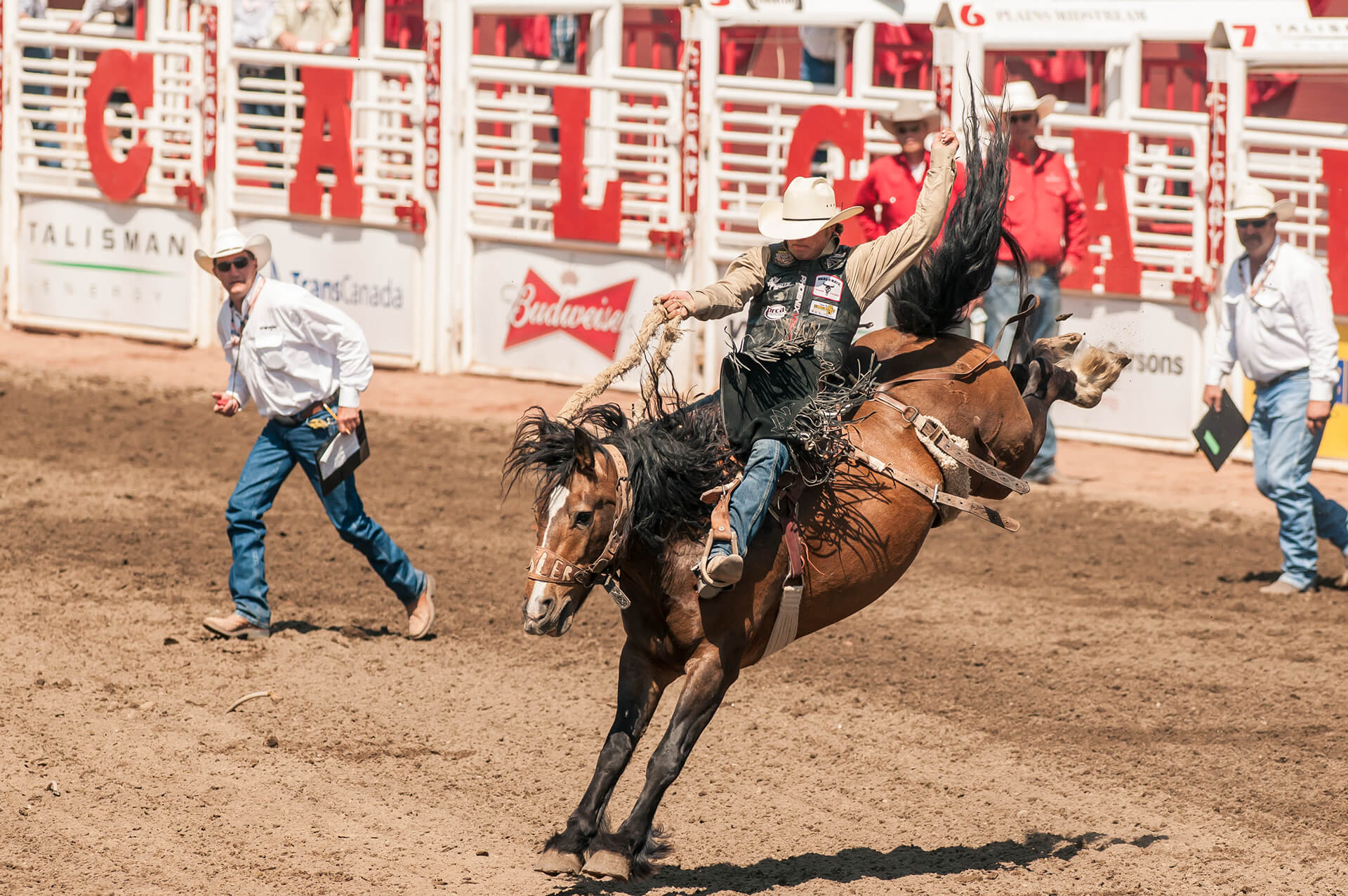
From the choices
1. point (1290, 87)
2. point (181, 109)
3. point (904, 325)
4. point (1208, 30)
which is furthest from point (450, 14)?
point (904, 325)

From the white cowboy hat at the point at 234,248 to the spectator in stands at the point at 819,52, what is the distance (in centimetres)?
789

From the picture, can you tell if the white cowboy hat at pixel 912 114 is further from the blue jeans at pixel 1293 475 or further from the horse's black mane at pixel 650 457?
the horse's black mane at pixel 650 457

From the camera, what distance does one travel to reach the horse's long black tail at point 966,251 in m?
6.06

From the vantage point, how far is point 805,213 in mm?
5352

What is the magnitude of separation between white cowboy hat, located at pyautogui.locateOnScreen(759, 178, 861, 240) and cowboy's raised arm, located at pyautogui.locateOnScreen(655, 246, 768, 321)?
0.11 meters

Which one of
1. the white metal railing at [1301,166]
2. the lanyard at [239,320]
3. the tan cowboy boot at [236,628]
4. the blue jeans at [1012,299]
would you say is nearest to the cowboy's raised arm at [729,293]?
the lanyard at [239,320]

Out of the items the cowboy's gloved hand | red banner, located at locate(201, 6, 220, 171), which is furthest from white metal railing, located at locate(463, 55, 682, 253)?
the cowboy's gloved hand

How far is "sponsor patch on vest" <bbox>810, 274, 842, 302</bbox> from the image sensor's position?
5.42 metres

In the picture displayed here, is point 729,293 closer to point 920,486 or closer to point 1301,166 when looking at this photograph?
point 920,486

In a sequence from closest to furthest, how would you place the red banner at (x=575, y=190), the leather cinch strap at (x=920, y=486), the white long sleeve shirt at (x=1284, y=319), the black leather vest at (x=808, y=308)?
the black leather vest at (x=808, y=308) < the leather cinch strap at (x=920, y=486) < the white long sleeve shirt at (x=1284, y=319) < the red banner at (x=575, y=190)

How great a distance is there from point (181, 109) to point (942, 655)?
10.2m

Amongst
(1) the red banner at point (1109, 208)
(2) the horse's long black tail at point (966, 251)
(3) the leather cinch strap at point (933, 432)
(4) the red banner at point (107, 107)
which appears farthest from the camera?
(4) the red banner at point (107, 107)

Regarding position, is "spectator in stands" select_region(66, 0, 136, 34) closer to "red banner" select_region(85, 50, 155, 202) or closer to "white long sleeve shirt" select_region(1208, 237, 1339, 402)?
"red banner" select_region(85, 50, 155, 202)

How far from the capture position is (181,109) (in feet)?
49.2
